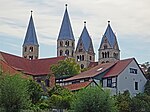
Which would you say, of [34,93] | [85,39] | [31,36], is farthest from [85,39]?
[34,93]

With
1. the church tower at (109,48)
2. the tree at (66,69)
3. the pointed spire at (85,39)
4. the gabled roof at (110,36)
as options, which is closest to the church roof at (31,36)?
the pointed spire at (85,39)

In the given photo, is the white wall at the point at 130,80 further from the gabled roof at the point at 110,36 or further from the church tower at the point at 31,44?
the church tower at the point at 31,44

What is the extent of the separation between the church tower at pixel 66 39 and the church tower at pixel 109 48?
9.88 meters

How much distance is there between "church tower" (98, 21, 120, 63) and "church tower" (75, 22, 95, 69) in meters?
3.77

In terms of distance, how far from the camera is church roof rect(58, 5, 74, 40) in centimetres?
15000

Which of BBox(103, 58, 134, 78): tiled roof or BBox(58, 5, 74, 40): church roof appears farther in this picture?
BBox(58, 5, 74, 40): church roof

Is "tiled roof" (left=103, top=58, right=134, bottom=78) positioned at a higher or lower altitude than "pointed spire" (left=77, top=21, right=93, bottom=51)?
lower

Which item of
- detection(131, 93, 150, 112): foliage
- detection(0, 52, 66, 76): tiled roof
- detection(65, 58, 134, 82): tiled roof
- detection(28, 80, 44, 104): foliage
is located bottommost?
detection(131, 93, 150, 112): foliage

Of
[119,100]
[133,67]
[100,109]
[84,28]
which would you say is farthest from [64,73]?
[84,28]

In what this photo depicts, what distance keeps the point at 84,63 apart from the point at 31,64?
37.4 meters

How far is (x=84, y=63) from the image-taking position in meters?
154

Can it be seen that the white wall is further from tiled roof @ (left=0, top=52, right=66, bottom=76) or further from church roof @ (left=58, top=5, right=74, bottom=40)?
church roof @ (left=58, top=5, right=74, bottom=40)

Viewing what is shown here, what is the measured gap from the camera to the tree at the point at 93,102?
1997 inches

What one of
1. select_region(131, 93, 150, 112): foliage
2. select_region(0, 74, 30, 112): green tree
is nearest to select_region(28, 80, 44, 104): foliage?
select_region(0, 74, 30, 112): green tree
